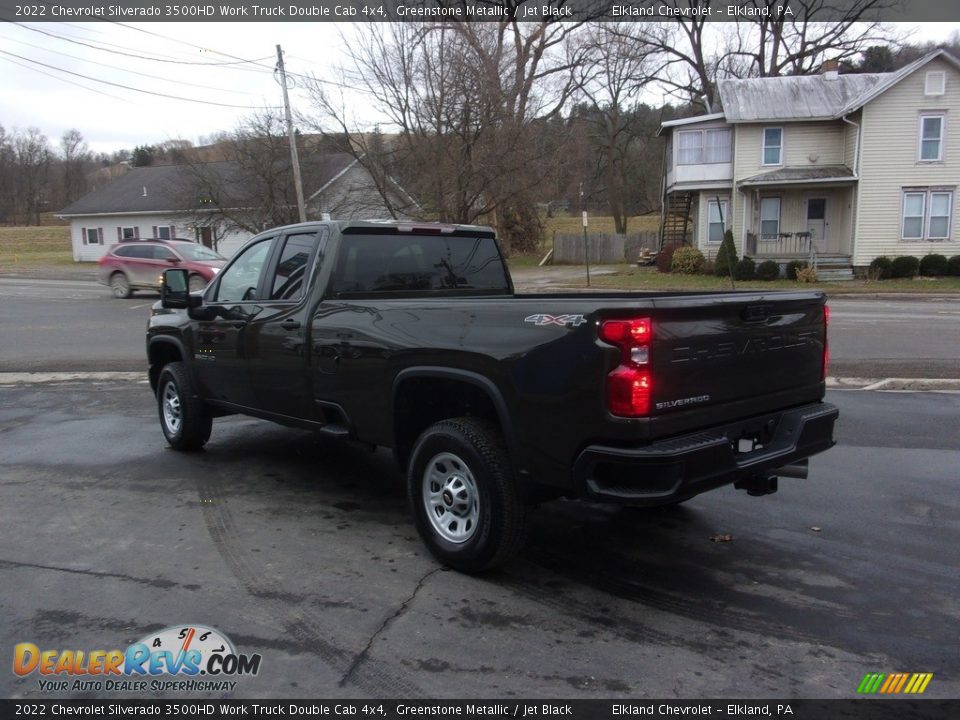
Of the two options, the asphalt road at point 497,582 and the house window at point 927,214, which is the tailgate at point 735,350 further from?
the house window at point 927,214

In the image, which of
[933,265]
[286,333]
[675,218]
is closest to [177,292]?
[286,333]

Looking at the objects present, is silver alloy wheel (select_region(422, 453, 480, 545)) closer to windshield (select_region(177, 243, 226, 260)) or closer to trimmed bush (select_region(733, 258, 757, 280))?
windshield (select_region(177, 243, 226, 260))

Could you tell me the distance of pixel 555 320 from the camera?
11.8ft

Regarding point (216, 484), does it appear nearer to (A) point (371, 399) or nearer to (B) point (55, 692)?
(A) point (371, 399)

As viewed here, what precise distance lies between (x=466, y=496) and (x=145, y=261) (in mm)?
21052

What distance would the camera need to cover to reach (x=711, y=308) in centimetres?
371

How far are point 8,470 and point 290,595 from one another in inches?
152

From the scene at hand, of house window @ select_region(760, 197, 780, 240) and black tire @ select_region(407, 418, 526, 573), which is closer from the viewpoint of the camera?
black tire @ select_region(407, 418, 526, 573)

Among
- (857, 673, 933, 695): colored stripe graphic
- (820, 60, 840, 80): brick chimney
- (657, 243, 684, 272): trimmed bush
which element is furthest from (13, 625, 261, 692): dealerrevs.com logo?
(820, 60, 840, 80): brick chimney

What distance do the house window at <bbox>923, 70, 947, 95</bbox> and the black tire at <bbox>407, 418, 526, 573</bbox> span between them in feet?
102

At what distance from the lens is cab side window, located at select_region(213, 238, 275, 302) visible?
589cm

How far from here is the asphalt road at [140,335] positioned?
10.7m

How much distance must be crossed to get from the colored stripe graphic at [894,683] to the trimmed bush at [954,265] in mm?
28834

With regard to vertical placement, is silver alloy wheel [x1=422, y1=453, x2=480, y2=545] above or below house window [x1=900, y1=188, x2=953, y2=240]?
below
